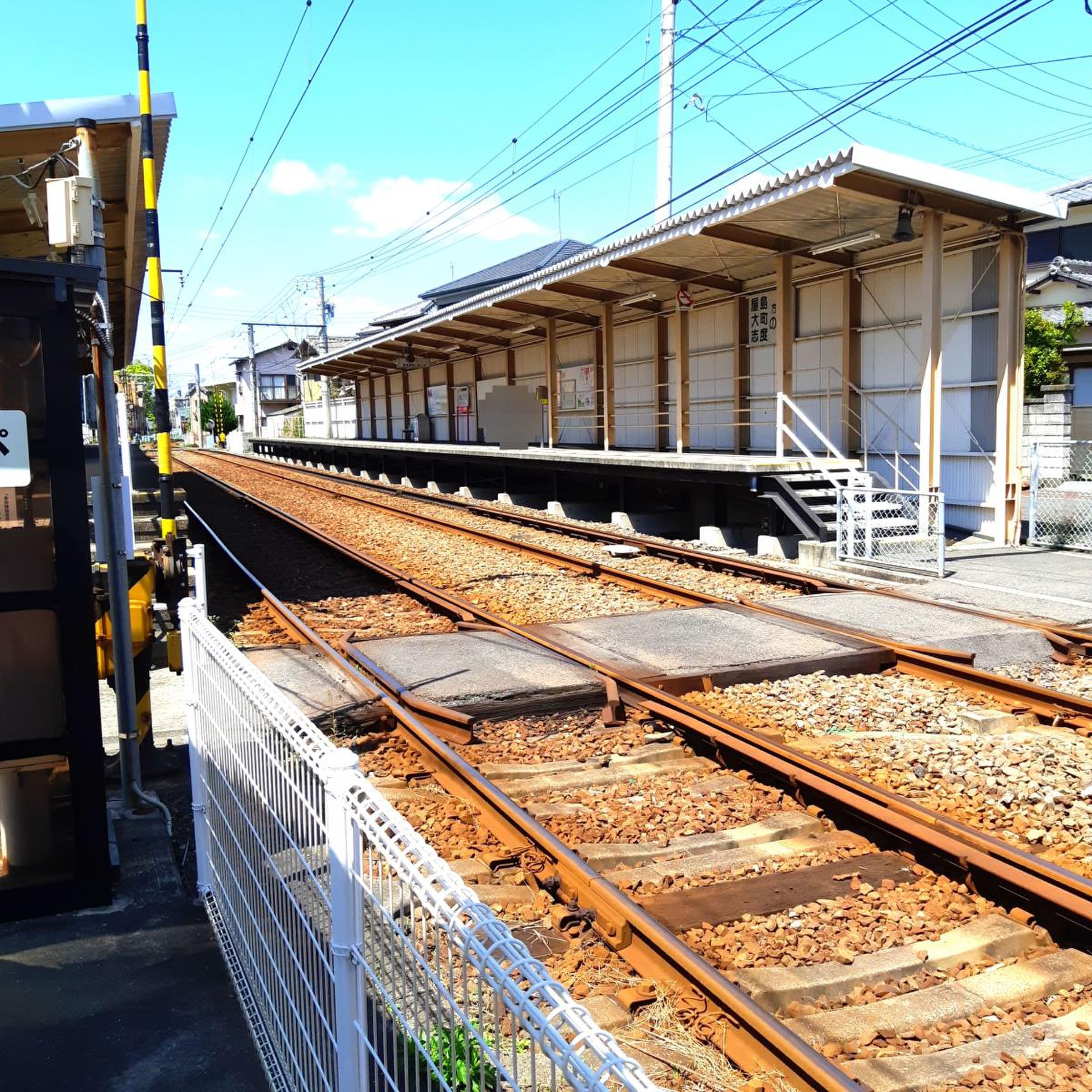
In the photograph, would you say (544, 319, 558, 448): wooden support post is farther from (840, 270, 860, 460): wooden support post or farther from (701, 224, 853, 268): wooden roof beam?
(840, 270, 860, 460): wooden support post

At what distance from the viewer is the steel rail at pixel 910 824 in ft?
12.8

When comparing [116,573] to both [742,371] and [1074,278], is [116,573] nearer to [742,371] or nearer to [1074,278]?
[742,371]

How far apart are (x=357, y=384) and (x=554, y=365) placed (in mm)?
23331

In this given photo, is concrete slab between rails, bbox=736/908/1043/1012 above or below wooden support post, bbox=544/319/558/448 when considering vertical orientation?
below

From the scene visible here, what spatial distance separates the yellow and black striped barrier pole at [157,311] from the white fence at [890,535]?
782cm

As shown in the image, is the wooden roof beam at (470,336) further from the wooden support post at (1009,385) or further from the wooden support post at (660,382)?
the wooden support post at (1009,385)

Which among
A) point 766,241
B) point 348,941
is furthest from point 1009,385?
point 348,941

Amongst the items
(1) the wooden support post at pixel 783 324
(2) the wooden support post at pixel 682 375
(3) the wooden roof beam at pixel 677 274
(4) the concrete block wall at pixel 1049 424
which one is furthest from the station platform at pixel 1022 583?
(4) the concrete block wall at pixel 1049 424

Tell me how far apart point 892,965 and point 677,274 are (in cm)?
1653

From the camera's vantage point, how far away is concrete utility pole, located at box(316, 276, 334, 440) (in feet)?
161

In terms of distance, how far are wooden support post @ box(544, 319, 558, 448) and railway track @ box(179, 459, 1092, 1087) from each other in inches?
707

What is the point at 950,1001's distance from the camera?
133 inches

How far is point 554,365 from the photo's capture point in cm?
2384

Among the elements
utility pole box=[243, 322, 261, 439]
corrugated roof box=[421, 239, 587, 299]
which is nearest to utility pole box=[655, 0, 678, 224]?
corrugated roof box=[421, 239, 587, 299]
